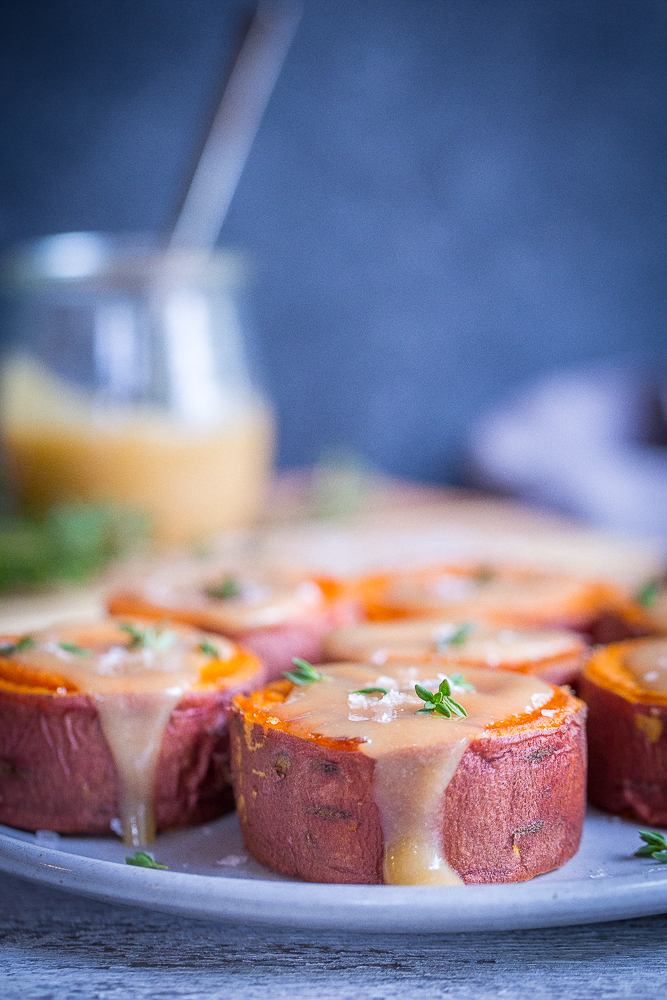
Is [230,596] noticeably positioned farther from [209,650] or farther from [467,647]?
[467,647]

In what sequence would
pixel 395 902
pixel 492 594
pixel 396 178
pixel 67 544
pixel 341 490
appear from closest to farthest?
pixel 395 902 → pixel 492 594 → pixel 67 544 → pixel 341 490 → pixel 396 178

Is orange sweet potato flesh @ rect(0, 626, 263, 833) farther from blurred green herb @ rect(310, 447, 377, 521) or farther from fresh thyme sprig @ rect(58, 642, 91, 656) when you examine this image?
blurred green herb @ rect(310, 447, 377, 521)

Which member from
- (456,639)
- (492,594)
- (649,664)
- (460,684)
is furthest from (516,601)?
(460,684)

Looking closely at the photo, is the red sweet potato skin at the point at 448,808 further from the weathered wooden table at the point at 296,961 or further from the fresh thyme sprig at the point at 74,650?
the fresh thyme sprig at the point at 74,650

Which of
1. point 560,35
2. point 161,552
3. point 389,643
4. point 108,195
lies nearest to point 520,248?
point 560,35

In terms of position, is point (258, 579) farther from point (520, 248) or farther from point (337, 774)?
point (520, 248)

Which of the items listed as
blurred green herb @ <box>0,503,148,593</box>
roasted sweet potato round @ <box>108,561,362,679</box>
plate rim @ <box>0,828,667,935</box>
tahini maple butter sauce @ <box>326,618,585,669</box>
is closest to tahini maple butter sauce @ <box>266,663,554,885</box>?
plate rim @ <box>0,828,667,935</box>
